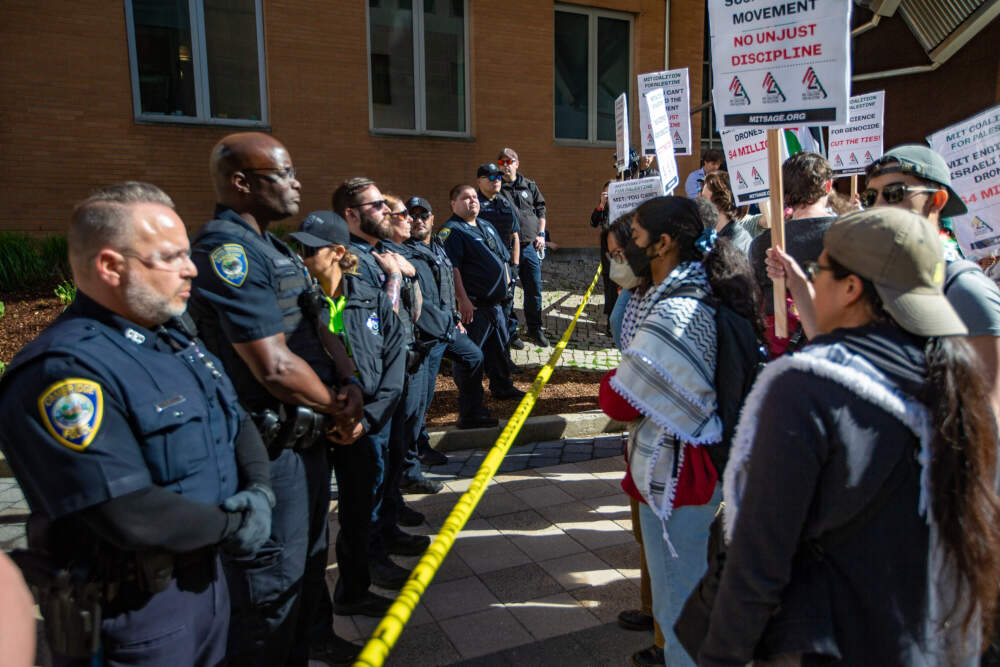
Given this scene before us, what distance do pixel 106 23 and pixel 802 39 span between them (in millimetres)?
9997

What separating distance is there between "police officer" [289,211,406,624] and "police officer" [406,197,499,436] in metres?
1.42

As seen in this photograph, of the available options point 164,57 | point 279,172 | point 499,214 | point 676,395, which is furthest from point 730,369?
point 164,57

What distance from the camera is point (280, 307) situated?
101 inches

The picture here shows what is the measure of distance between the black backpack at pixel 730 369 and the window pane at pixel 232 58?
405 inches

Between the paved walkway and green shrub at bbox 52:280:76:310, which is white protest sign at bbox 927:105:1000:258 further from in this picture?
green shrub at bbox 52:280:76:310

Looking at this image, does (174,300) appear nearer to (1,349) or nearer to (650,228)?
(650,228)

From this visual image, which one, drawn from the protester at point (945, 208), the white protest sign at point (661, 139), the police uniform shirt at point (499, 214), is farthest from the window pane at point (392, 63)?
the protester at point (945, 208)

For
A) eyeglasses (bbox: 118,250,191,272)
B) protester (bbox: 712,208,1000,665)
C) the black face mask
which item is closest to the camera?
protester (bbox: 712,208,1000,665)

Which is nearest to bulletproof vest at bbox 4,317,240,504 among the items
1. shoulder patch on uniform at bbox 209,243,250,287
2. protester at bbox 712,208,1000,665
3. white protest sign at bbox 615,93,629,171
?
shoulder patch on uniform at bbox 209,243,250,287

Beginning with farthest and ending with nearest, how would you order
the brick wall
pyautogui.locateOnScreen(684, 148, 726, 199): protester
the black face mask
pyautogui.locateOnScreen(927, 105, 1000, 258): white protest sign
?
the brick wall < pyautogui.locateOnScreen(684, 148, 726, 199): protester < pyautogui.locateOnScreen(927, 105, 1000, 258): white protest sign < the black face mask

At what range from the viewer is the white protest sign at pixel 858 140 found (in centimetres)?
646

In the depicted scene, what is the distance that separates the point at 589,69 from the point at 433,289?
32.5ft

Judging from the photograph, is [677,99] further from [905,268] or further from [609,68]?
[609,68]

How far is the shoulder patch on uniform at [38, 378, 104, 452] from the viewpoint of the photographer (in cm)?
163
